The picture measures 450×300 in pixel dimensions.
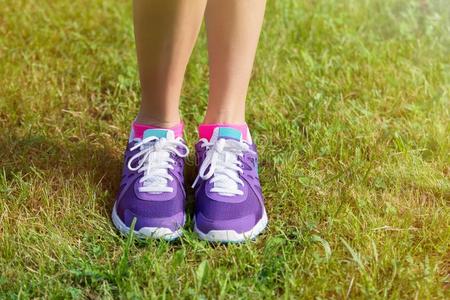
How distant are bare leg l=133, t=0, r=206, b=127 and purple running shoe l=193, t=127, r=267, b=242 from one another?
134 mm

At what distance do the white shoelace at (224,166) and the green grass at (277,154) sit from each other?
0.12 m

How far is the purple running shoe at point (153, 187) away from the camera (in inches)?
60.2

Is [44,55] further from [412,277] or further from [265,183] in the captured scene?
[412,277]

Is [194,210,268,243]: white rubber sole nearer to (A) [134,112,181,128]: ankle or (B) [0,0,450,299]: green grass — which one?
(B) [0,0,450,299]: green grass

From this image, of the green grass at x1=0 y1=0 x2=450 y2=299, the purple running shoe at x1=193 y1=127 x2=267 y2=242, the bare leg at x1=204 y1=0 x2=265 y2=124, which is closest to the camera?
the green grass at x1=0 y1=0 x2=450 y2=299

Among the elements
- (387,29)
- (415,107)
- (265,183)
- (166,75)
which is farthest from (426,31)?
(166,75)

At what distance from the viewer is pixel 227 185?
62.7 inches

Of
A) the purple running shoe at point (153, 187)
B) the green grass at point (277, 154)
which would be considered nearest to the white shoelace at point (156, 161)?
the purple running shoe at point (153, 187)

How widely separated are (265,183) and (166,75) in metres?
0.36

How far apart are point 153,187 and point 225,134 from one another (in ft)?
0.74

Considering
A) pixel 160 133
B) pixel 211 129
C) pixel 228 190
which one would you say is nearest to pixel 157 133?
pixel 160 133

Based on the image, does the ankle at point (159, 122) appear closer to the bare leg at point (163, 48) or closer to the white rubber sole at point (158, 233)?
the bare leg at point (163, 48)

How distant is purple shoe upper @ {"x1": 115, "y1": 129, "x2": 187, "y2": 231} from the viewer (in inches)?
60.5

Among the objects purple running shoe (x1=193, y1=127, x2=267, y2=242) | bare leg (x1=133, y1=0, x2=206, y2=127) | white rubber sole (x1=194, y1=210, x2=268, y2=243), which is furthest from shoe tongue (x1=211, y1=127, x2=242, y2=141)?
white rubber sole (x1=194, y1=210, x2=268, y2=243)
